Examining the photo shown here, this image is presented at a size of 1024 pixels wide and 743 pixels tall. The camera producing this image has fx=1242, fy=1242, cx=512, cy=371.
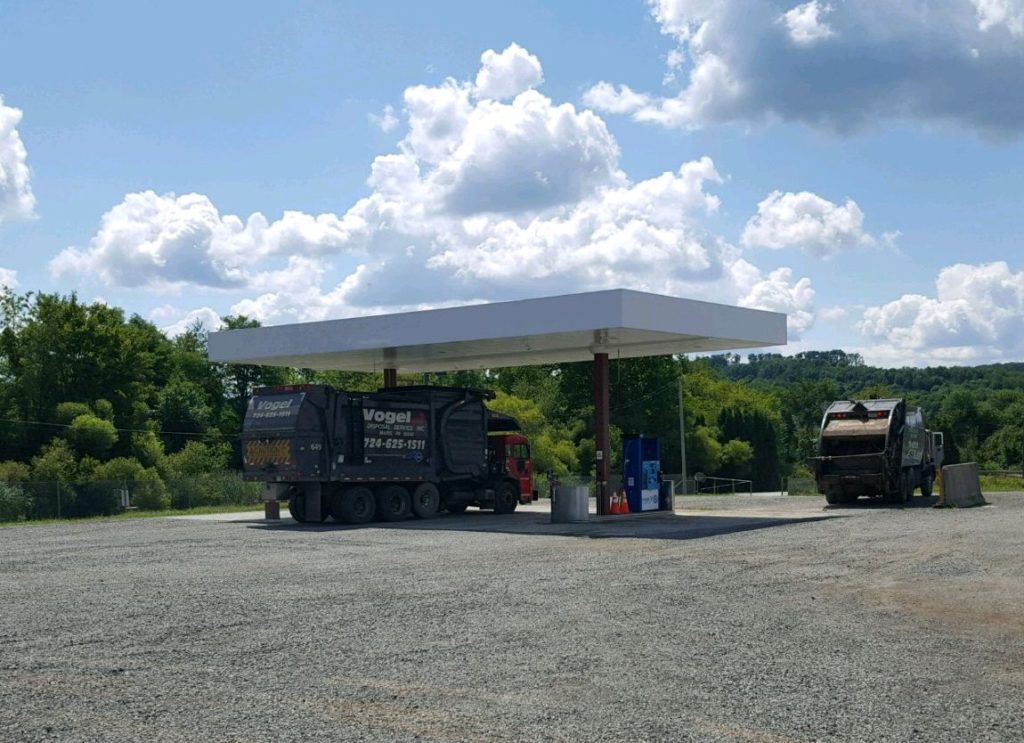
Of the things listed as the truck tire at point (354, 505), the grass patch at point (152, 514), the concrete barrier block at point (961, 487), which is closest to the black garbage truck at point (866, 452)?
the concrete barrier block at point (961, 487)

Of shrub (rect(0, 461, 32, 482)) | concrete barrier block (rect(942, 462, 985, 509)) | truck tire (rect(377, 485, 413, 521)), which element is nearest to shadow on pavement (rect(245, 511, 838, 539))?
truck tire (rect(377, 485, 413, 521))

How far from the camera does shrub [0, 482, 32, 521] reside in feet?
127

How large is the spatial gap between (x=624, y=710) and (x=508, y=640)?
315 cm

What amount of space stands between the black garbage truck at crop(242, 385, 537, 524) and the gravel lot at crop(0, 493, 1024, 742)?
7.90 meters

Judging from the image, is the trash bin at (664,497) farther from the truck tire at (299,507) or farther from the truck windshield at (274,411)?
the truck windshield at (274,411)

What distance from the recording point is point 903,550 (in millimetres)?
20781

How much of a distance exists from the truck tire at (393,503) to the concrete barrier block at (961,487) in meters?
15.1

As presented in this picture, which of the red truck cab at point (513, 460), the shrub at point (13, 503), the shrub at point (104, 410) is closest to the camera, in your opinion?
the red truck cab at point (513, 460)

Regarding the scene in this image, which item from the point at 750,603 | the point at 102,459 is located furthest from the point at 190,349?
the point at 750,603

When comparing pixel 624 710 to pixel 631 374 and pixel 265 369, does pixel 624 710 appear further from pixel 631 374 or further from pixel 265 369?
pixel 265 369

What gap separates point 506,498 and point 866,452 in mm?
10753

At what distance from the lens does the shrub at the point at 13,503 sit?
38719 mm

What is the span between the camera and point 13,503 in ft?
128

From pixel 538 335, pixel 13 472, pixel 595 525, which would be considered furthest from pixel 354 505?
pixel 13 472
